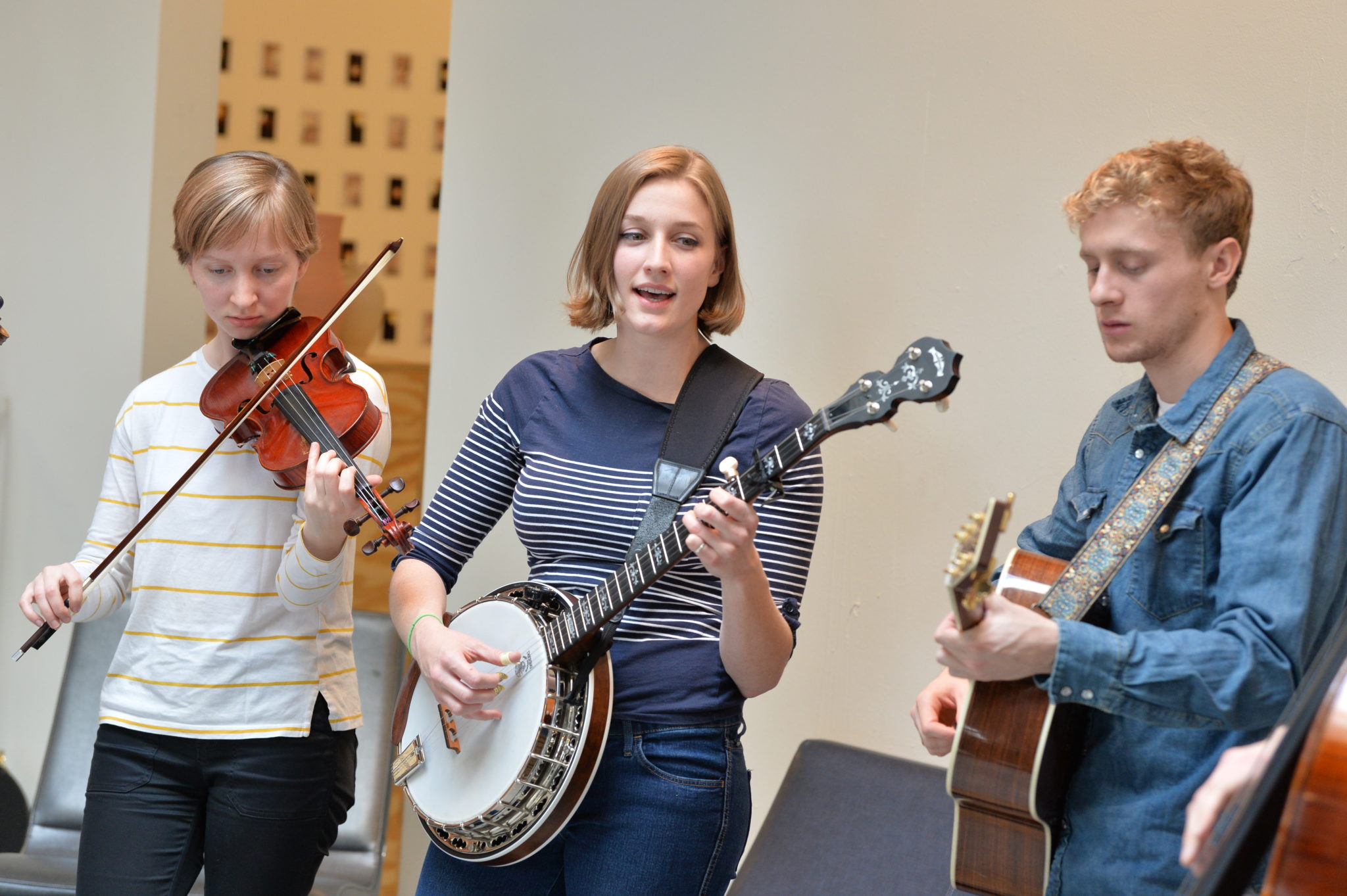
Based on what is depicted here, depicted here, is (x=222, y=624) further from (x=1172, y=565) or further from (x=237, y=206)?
(x=1172, y=565)

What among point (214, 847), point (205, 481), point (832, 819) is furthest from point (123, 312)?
point (832, 819)

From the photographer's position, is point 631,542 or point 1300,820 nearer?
point 1300,820

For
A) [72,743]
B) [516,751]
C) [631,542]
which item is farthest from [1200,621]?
[72,743]

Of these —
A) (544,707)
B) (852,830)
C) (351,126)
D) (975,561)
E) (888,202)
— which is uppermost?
(351,126)

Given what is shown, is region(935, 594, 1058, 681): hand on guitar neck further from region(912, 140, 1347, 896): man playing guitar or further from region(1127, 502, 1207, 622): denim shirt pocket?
region(1127, 502, 1207, 622): denim shirt pocket

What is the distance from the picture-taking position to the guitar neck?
1420 mm

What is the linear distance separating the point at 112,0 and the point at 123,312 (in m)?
0.78

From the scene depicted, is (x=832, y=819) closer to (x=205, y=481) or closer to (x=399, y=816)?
(x=205, y=481)

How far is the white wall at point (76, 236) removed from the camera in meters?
2.95

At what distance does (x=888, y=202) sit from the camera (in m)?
2.48

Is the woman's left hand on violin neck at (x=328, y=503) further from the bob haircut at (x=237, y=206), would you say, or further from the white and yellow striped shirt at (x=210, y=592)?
the bob haircut at (x=237, y=206)

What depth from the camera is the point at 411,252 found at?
17.0 feet

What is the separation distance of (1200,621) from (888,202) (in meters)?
1.35

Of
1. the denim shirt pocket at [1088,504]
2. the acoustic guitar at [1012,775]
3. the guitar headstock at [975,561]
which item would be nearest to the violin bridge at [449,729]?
the acoustic guitar at [1012,775]
